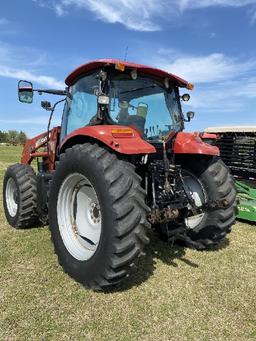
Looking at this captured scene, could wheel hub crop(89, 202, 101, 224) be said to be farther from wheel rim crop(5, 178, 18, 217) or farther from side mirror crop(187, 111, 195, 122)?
wheel rim crop(5, 178, 18, 217)

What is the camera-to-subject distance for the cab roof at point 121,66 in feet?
14.3

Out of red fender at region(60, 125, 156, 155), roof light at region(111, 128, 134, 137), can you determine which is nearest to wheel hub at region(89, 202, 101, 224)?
red fender at region(60, 125, 156, 155)

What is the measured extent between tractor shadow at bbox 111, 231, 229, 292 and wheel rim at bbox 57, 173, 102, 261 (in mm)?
589

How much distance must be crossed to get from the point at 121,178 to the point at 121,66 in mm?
1251

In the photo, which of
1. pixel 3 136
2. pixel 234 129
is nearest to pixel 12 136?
pixel 3 136

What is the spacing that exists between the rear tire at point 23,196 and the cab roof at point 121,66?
162cm

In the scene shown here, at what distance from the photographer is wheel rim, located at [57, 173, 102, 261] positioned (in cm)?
448

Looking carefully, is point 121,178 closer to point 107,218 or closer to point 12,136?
point 107,218

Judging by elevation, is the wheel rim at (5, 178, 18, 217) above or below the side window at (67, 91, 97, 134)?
below

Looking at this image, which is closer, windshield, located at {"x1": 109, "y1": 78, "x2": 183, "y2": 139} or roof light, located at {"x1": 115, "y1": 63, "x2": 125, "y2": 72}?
roof light, located at {"x1": 115, "y1": 63, "x2": 125, "y2": 72}

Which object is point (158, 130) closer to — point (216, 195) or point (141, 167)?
point (141, 167)

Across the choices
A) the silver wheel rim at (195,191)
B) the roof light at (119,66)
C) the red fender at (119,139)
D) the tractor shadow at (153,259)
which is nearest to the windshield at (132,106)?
the roof light at (119,66)

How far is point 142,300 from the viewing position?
3795 mm

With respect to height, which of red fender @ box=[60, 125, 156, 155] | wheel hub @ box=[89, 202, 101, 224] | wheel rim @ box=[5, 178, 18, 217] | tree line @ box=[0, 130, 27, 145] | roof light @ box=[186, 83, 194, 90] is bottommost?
tree line @ box=[0, 130, 27, 145]
